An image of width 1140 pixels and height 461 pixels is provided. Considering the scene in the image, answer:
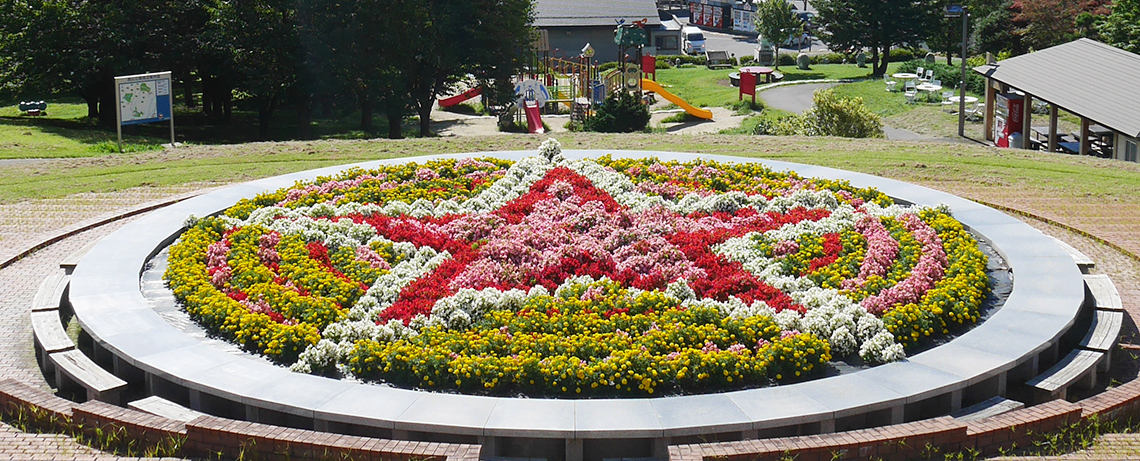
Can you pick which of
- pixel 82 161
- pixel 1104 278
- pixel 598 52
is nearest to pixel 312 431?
pixel 1104 278

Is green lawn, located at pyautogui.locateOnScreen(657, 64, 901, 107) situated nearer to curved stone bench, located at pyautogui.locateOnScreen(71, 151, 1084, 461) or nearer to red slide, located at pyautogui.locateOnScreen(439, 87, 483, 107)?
red slide, located at pyautogui.locateOnScreen(439, 87, 483, 107)

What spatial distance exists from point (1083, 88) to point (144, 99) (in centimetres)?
2512

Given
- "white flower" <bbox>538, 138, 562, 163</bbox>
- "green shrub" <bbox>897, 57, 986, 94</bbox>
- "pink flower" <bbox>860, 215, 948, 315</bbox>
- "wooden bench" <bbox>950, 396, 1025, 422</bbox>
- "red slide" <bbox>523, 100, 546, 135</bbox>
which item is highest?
"green shrub" <bbox>897, 57, 986, 94</bbox>

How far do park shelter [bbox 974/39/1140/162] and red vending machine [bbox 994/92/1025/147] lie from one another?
1.33 feet

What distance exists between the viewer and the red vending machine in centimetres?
3158

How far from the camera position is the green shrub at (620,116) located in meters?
34.3

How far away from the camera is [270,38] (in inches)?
1230

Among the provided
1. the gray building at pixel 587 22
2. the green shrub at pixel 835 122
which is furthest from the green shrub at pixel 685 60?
the green shrub at pixel 835 122

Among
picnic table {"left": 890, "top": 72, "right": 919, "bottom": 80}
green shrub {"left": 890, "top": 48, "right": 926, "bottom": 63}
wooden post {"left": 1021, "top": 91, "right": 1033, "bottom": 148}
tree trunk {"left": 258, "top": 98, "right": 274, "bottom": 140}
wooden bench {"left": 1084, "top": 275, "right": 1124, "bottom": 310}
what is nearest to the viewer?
wooden bench {"left": 1084, "top": 275, "right": 1124, "bottom": 310}

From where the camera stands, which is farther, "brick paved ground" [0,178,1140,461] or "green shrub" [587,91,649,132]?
"green shrub" [587,91,649,132]

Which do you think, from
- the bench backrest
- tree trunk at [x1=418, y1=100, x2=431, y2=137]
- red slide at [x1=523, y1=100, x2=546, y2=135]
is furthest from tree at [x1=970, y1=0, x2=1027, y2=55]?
tree trunk at [x1=418, y1=100, x2=431, y2=137]

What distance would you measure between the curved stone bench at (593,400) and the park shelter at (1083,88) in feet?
59.5

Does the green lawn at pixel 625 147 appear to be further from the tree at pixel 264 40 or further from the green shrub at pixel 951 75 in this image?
the green shrub at pixel 951 75

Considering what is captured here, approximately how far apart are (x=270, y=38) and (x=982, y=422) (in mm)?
26902
